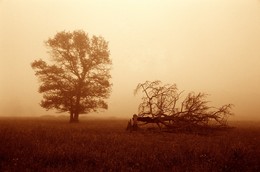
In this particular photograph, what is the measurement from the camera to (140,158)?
7703 millimetres

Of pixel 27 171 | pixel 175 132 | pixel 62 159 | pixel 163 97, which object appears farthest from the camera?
pixel 163 97

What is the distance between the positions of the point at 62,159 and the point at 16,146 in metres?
2.11

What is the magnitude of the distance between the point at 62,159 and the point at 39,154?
30.6 inches

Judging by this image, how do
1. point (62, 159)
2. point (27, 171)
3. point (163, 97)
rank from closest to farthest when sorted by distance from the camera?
point (27, 171) → point (62, 159) → point (163, 97)

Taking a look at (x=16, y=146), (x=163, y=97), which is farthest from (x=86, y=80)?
(x=16, y=146)

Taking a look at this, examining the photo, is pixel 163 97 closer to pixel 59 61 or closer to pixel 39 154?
pixel 39 154

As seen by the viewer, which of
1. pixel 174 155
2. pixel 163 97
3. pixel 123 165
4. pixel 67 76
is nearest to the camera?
pixel 123 165

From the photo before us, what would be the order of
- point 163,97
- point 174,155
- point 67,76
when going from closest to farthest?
point 174,155 → point 163,97 → point 67,76

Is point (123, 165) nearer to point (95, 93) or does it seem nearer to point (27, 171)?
point (27, 171)

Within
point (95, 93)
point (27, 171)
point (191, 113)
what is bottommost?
point (27, 171)

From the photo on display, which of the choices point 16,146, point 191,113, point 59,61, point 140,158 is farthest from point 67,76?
point 140,158

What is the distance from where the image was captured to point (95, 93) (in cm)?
2970

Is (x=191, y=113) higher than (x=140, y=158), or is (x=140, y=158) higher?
(x=191, y=113)

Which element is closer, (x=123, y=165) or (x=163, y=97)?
(x=123, y=165)
